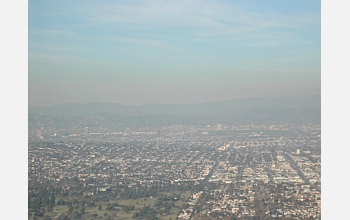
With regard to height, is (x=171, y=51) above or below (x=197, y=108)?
above

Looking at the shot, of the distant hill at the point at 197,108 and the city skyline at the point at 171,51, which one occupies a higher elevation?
the city skyline at the point at 171,51

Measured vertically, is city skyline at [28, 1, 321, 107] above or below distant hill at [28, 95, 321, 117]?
above
